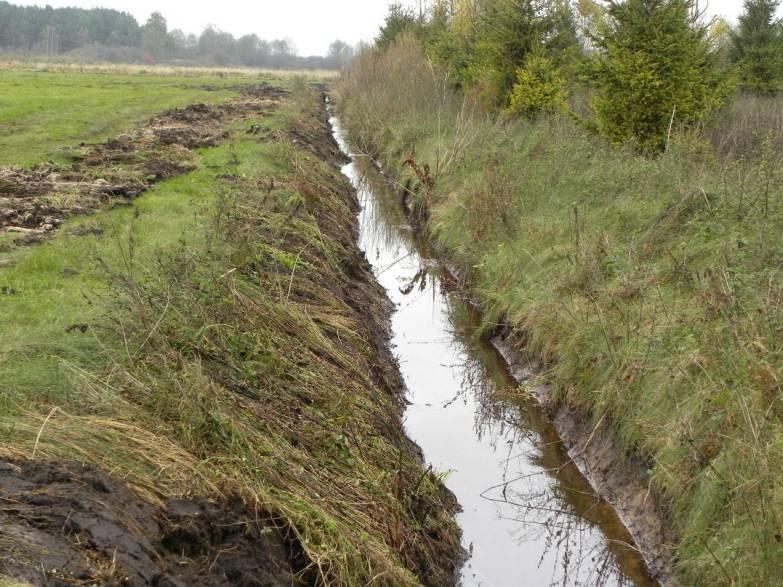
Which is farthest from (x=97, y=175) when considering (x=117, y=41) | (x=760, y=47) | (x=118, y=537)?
(x=117, y=41)

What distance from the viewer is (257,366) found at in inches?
215

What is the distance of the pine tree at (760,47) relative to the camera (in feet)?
71.4

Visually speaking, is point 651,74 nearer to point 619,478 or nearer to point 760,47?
point 619,478

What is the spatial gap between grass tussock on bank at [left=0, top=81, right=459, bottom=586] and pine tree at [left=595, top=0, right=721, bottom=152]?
6.17 m

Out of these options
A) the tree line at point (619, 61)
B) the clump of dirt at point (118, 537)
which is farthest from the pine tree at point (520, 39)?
the clump of dirt at point (118, 537)

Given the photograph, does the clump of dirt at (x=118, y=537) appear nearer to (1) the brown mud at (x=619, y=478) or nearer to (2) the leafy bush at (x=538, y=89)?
(1) the brown mud at (x=619, y=478)

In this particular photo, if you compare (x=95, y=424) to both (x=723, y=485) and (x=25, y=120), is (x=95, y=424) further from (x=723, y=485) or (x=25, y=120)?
(x=25, y=120)

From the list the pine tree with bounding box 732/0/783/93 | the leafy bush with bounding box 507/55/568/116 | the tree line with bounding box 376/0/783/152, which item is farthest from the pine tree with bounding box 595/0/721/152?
the pine tree with bounding box 732/0/783/93

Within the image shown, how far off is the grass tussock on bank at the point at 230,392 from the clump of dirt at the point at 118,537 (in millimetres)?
119

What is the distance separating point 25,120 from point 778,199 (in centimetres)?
1707

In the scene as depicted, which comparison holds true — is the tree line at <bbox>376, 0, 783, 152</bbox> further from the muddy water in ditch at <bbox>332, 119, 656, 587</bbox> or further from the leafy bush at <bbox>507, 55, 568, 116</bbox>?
the muddy water in ditch at <bbox>332, 119, 656, 587</bbox>

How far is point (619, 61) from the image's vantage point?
1198 centimetres

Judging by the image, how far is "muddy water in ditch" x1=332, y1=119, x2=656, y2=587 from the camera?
5.43 m

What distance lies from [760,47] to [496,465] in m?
20.8
